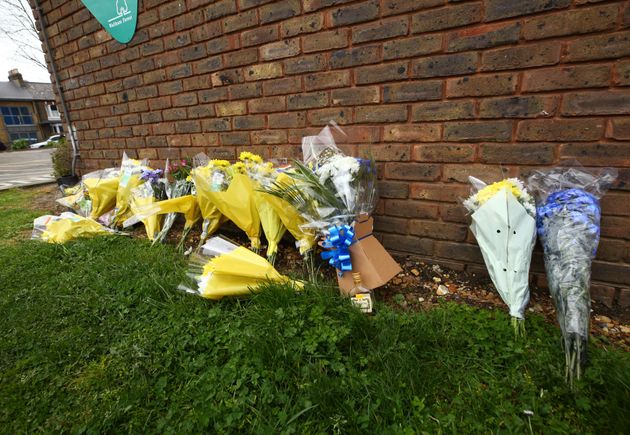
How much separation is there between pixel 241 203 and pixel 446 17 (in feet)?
5.34

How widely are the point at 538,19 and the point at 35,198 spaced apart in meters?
6.66

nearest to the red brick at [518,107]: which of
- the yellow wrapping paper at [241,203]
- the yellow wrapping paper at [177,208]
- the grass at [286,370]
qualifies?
the grass at [286,370]

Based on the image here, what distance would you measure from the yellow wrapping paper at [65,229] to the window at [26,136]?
42322 millimetres

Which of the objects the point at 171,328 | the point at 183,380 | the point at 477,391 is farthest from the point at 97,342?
the point at 477,391

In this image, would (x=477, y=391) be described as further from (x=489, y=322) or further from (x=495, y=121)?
(x=495, y=121)

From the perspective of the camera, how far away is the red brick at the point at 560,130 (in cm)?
146

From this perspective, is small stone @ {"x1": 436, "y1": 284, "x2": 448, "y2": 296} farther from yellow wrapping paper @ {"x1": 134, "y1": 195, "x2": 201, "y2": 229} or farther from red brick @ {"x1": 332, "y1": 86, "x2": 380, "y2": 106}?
yellow wrapping paper @ {"x1": 134, "y1": 195, "x2": 201, "y2": 229}

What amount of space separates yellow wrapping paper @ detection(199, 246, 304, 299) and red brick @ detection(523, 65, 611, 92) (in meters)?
1.55

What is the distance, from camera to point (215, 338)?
150cm

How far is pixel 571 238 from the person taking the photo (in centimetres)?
137

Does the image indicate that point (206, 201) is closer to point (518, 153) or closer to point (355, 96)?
point (355, 96)

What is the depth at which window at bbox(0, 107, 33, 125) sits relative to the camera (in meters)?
33.2

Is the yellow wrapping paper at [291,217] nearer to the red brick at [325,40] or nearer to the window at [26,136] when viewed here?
the red brick at [325,40]

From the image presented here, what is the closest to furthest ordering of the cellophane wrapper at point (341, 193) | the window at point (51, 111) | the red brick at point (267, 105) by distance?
the cellophane wrapper at point (341, 193), the red brick at point (267, 105), the window at point (51, 111)
